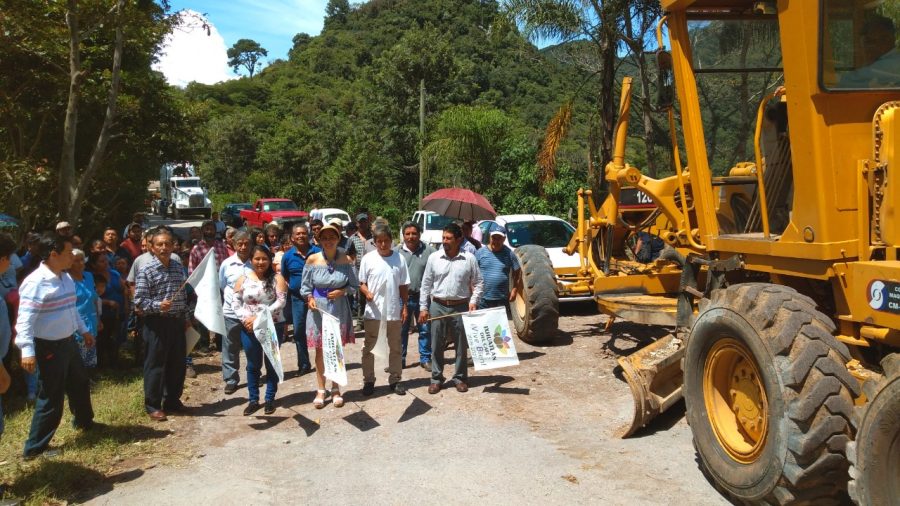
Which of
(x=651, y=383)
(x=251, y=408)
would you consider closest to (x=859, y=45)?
(x=651, y=383)

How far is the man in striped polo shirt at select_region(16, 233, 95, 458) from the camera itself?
534cm

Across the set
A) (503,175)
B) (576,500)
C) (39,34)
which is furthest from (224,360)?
(503,175)

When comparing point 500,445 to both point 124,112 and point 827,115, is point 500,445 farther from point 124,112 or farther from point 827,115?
point 124,112

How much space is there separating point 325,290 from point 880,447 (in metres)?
5.01

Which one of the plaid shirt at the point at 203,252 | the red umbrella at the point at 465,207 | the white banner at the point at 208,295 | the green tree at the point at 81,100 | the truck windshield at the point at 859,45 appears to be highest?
the green tree at the point at 81,100

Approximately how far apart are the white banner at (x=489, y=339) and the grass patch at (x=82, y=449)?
10.0 ft

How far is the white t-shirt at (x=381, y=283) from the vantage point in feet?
23.5

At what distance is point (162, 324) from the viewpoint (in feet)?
22.1

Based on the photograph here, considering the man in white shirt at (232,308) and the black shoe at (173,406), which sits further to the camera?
the man in white shirt at (232,308)

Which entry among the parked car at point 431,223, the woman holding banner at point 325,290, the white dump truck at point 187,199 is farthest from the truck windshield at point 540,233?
the white dump truck at point 187,199

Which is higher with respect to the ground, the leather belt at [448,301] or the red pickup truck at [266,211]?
the red pickup truck at [266,211]

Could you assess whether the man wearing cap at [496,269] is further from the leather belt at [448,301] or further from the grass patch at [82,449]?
the grass patch at [82,449]

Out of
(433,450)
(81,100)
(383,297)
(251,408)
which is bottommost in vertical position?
(433,450)

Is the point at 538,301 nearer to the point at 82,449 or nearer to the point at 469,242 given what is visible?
the point at 469,242
